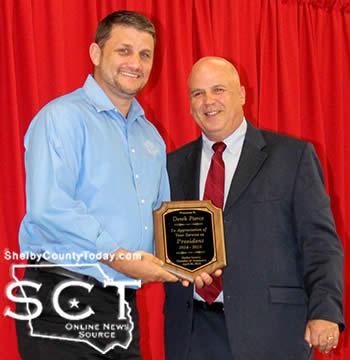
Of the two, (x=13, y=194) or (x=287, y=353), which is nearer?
(x=287, y=353)

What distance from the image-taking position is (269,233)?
2.31 m

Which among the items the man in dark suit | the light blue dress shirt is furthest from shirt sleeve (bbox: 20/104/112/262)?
the man in dark suit

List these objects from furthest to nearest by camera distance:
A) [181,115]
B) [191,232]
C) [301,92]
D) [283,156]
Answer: [301,92], [181,115], [283,156], [191,232]

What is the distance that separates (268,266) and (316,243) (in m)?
0.19

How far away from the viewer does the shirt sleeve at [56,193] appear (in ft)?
6.13

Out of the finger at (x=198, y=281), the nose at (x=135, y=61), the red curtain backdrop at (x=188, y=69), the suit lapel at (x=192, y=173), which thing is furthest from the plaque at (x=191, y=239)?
the red curtain backdrop at (x=188, y=69)

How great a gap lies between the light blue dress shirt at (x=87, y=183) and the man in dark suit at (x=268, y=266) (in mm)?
332

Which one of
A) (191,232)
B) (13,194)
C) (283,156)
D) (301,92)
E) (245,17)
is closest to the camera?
(191,232)

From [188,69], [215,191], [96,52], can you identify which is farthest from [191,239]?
[188,69]

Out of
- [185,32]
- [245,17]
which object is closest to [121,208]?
[185,32]

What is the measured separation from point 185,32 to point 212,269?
1787mm

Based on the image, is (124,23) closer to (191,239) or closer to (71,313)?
(191,239)

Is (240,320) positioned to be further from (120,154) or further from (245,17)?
(245,17)

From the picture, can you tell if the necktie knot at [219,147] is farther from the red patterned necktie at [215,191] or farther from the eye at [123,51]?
the eye at [123,51]
